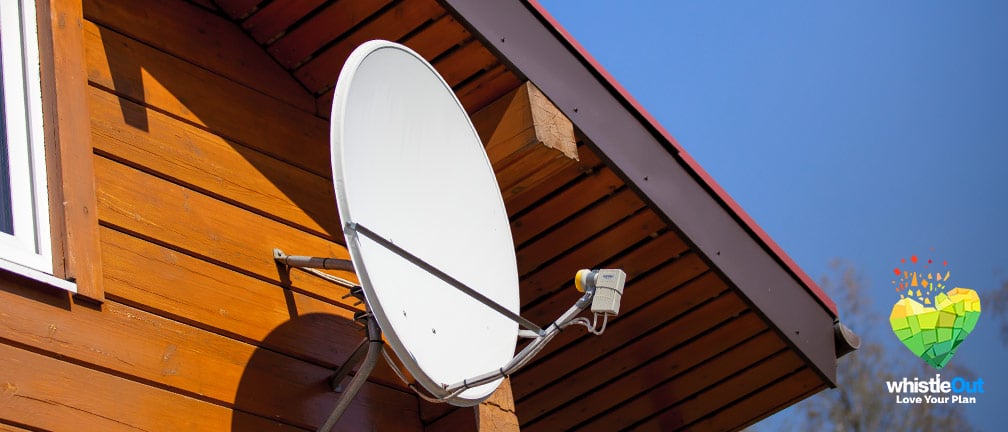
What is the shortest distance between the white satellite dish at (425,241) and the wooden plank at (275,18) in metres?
0.62

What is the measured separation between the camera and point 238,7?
3.89 metres

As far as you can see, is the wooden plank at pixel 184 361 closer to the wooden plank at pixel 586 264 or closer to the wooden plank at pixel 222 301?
the wooden plank at pixel 222 301

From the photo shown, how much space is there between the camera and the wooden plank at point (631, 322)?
4.30 m

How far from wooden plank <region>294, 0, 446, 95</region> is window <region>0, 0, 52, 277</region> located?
92 cm

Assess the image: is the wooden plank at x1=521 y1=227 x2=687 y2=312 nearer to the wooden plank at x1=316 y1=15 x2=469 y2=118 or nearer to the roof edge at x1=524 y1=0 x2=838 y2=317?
the roof edge at x1=524 y1=0 x2=838 y2=317

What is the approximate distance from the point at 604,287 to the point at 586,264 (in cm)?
143

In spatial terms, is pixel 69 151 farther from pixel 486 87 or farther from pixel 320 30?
pixel 486 87

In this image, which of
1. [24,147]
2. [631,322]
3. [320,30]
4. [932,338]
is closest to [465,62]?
[320,30]

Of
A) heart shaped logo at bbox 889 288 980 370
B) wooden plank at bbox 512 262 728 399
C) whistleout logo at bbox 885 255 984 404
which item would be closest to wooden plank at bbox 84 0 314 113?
wooden plank at bbox 512 262 728 399

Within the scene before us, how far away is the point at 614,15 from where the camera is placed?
120 feet

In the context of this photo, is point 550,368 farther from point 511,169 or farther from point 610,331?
point 511,169

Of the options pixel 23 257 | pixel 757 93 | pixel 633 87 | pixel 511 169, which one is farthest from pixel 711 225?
pixel 633 87

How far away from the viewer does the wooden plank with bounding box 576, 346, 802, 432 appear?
4.48 metres

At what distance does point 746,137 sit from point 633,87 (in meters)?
4.27
